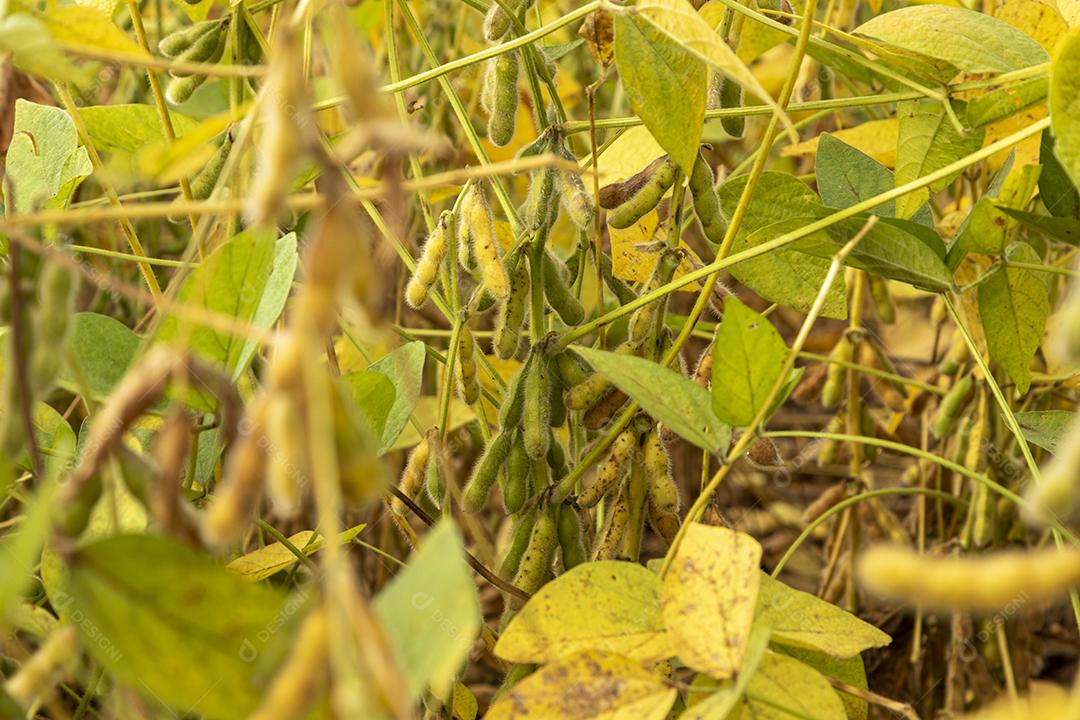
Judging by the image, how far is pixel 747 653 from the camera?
0.58 m

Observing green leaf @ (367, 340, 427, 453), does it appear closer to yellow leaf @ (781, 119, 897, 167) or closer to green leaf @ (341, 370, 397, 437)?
green leaf @ (341, 370, 397, 437)

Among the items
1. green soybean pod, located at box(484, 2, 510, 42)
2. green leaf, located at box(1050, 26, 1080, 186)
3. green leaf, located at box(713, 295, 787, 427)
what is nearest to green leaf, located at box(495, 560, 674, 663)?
green leaf, located at box(713, 295, 787, 427)

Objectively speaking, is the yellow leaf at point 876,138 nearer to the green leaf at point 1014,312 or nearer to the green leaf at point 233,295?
the green leaf at point 1014,312

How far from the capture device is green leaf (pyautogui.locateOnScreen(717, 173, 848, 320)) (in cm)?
87

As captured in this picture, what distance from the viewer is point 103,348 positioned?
67 centimetres

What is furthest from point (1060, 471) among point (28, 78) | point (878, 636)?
point (28, 78)

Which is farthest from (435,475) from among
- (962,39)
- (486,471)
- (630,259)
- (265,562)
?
(962,39)

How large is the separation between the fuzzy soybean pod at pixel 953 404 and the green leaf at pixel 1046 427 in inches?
14.0

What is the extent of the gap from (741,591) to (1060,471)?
26 cm

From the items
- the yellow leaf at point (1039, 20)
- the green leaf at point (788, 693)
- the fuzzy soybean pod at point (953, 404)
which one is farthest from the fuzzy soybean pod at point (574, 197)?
the fuzzy soybean pod at point (953, 404)

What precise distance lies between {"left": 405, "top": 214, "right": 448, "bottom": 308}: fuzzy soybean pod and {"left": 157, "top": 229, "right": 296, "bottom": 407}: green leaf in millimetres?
198

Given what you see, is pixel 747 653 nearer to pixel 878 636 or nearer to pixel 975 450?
pixel 878 636

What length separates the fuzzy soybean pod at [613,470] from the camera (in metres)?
0.83

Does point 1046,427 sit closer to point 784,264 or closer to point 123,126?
point 784,264
